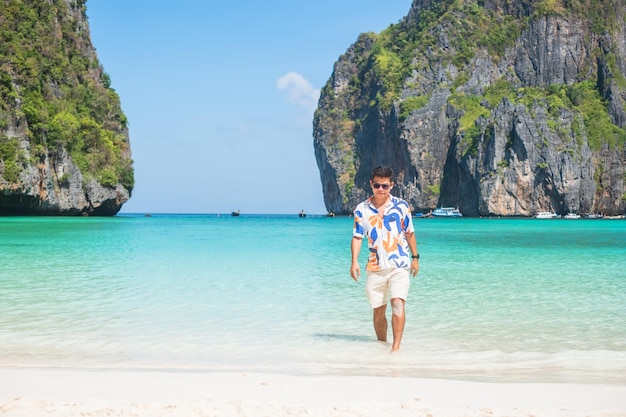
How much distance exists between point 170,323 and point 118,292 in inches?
117

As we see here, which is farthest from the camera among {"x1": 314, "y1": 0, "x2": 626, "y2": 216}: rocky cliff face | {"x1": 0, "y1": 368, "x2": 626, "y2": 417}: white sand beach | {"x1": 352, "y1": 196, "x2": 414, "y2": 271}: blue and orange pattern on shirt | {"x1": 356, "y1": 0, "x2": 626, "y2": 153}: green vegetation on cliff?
{"x1": 356, "y1": 0, "x2": 626, "y2": 153}: green vegetation on cliff

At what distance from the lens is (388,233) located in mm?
5996

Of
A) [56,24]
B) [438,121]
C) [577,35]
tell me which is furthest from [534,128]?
[56,24]

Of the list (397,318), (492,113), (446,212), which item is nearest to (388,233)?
(397,318)

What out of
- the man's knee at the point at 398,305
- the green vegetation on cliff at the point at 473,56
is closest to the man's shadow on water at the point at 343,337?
the man's knee at the point at 398,305

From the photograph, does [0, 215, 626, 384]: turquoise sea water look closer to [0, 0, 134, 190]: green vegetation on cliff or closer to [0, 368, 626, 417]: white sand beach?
[0, 368, 626, 417]: white sand beach

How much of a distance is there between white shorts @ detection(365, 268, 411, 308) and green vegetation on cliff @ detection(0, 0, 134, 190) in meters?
46.7

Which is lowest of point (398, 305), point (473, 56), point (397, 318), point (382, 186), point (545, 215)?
point (397, 318)

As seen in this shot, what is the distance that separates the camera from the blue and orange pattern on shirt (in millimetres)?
5984

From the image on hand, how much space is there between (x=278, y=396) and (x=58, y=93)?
2554 inches

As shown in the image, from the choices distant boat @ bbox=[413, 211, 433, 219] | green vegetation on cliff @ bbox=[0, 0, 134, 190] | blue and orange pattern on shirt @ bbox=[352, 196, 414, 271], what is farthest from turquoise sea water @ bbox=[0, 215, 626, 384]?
distant boat @ bbox=[413, 211, 433, 219]

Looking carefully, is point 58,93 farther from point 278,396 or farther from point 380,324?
point 278,396

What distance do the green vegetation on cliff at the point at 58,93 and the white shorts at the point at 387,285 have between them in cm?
4674

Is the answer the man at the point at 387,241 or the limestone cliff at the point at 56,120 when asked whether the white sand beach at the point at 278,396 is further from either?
the limestone cliff at the point at 56,120
